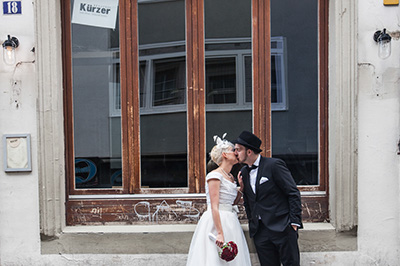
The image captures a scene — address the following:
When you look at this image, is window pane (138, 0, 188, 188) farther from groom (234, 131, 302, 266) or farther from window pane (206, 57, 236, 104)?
groom (234, 131, 302, 266)

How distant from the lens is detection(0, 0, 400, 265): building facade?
4.41 m

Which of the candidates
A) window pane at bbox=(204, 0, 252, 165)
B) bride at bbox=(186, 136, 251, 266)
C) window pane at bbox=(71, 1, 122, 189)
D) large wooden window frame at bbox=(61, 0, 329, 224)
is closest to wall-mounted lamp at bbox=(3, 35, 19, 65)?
large wooden window frame at bbox=(61, 0, 329, 224)

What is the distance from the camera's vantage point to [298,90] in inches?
189

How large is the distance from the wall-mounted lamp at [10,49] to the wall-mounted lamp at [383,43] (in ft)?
13.6

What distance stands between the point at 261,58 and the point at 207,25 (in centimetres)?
79

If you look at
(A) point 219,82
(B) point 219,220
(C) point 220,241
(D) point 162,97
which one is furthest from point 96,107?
(C) point 220,241

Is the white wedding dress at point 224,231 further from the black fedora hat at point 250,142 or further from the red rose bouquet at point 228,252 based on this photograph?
the black fedora hat at point 250,142

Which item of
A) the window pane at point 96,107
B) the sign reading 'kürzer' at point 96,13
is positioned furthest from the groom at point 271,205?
the sign reading 'kürzer' at point 96,13

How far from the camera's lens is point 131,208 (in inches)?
189

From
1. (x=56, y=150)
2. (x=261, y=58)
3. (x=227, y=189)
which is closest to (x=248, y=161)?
(x=227, y=189)

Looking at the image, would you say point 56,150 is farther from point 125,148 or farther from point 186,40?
point 186,40

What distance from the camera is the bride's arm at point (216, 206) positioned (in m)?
3.77

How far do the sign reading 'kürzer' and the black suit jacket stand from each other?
2.67m

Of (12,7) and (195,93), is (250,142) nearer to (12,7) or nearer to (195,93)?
(195,93)
